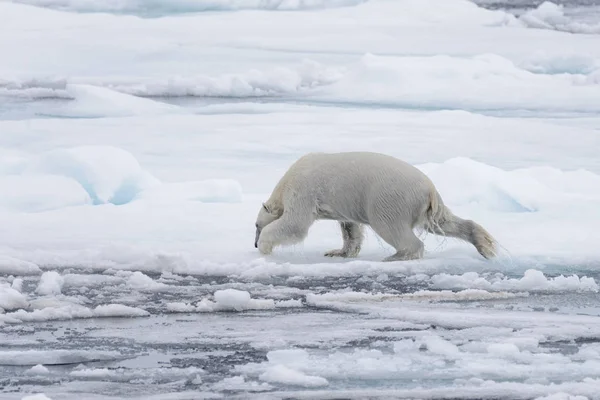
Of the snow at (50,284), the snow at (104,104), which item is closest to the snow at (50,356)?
the snow at (50,284)

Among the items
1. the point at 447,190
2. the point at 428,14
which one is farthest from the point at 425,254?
the point at 428,14

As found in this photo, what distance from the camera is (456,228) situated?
259 inches

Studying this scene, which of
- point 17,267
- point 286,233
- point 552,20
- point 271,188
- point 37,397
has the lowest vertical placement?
point 271,188

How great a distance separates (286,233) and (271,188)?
2.60 metres

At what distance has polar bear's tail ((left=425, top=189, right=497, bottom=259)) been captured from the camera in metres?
6.45

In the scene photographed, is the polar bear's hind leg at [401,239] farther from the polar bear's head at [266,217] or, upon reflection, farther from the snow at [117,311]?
the snow at [117,311]

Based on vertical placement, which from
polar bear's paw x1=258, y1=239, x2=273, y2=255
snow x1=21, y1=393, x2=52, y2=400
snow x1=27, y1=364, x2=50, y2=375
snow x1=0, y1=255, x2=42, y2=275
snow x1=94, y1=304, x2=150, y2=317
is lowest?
snow x1=0, y1=255, x2=42, y2=275

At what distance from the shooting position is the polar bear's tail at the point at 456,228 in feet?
21.2

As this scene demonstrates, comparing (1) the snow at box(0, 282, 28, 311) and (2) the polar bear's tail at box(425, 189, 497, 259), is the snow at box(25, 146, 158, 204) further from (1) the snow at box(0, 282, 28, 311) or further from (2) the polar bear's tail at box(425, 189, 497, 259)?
(1) the snow at box(0, 282, 28, 311)

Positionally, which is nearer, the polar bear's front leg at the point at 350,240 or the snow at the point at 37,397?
the snow at the point at 37,397

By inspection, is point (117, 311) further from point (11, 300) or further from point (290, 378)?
point (290, 378)

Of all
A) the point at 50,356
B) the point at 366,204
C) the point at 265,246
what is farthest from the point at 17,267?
the point at 366,204

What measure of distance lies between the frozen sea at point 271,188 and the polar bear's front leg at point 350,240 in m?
0.17

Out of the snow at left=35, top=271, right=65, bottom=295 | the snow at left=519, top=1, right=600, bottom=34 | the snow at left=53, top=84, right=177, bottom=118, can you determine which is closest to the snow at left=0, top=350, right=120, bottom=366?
the snow at left=35, top=271, right=65, bottom=295
